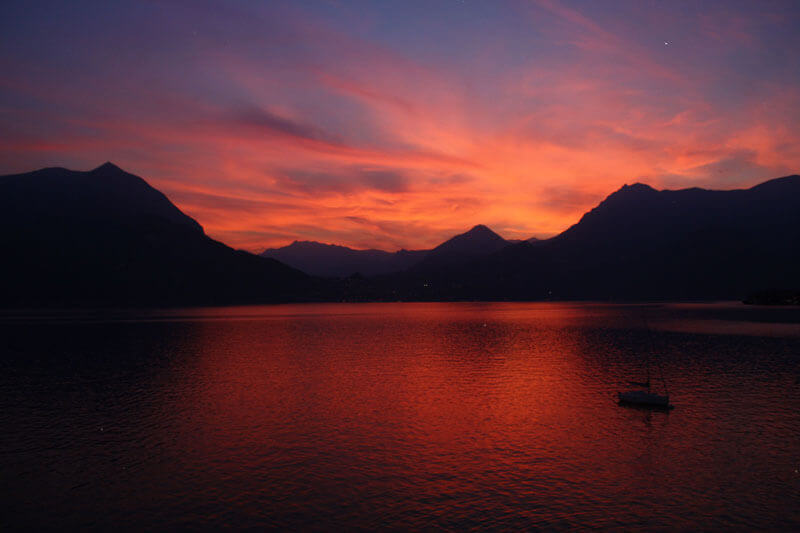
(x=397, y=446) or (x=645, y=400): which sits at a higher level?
(x=645, y=400)

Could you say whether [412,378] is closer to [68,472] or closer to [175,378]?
[175,378]

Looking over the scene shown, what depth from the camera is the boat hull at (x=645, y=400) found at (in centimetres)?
4992

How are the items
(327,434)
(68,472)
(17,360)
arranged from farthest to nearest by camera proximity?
(17,360) → (327,434) → (68,472)

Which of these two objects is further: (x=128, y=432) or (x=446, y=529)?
(x=128, y=432)

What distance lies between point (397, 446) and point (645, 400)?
28895 millimetres

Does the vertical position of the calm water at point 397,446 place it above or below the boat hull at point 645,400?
below

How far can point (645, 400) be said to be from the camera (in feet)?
166

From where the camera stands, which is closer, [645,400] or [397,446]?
[397,446]

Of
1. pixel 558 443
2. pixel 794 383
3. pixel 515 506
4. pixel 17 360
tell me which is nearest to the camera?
pixel 515 506

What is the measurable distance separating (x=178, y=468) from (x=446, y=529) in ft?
65.5

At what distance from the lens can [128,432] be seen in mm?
42062

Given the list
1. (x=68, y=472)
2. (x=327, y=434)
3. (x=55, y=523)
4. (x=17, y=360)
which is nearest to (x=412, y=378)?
(x=327, y=434)

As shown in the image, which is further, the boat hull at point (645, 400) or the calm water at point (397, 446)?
the boat hull at point (645, 400)

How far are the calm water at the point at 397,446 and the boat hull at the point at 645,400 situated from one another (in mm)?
1703
